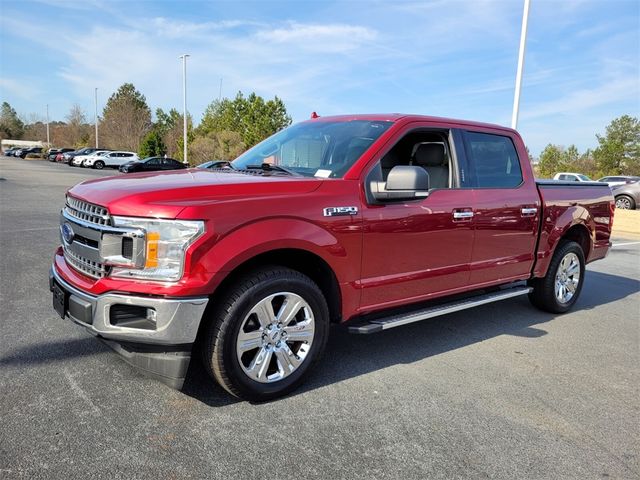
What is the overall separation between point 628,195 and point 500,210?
65.8 ft

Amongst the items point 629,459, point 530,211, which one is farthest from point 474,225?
point 629,459

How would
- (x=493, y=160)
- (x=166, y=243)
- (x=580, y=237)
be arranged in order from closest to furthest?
(x=166, y=243)
(x=493, y=160)
(x=580, y=237)

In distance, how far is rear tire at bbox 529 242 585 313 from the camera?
545 cm

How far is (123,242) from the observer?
9.34ft

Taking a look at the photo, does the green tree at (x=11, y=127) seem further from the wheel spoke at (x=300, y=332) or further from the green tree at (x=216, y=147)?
the wheel spoke at (x=300, y=332)

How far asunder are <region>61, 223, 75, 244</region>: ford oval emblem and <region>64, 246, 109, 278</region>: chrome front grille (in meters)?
0.07

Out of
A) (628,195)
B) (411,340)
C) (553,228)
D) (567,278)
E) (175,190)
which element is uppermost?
(175,190)

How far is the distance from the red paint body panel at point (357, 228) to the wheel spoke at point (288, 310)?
0.34 meters

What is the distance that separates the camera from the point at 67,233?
3.39 meters

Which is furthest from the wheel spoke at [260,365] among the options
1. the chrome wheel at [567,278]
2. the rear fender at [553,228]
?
the chrome wheel at [567,278]

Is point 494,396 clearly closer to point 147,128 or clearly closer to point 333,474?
point 333,474

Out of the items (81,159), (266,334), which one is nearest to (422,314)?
(266,334)

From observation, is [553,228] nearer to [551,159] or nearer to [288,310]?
[288,310]

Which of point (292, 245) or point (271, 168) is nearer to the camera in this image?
point (292, 245)
